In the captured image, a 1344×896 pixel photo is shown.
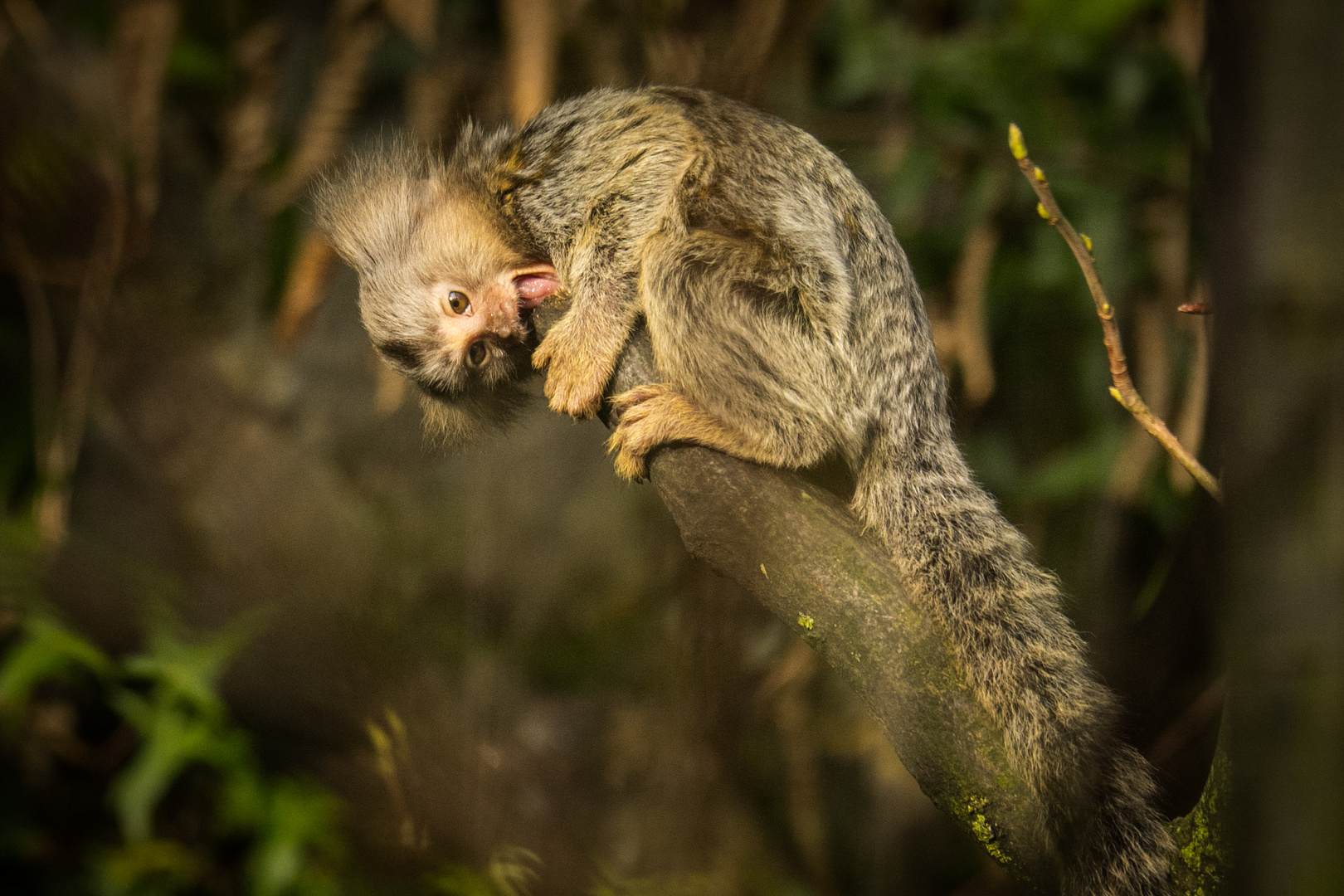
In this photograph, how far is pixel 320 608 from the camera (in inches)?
56.1

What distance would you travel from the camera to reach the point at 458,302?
162 centimetres

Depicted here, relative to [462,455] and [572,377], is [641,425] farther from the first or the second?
[462,455]

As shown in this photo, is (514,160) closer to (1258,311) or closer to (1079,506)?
(1258,311)

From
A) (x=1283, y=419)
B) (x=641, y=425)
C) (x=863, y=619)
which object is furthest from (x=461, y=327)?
(x=1283, y=419)

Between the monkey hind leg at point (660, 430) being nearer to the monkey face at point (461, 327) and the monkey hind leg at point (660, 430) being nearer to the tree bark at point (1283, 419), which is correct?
the monkey face at point (461, 327)

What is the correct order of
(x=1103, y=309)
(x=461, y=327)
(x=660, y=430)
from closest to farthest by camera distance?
1. (x=1103, y=309)
2. (x=660, y=430)
3. (x=461, y=327)

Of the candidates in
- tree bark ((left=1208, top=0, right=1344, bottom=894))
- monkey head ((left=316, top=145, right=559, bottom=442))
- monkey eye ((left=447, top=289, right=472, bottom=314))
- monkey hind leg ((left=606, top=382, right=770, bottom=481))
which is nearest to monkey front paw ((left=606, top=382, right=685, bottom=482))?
monkey hind leg ((left=606, top=382, right=770, bottom=481))

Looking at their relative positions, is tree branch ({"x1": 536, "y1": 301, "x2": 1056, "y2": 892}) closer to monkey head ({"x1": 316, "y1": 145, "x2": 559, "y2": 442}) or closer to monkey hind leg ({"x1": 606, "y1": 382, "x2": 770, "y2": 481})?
monkey hind leg ({"x1": 606, "y1": 382, "x2": 770, "y2": 481})

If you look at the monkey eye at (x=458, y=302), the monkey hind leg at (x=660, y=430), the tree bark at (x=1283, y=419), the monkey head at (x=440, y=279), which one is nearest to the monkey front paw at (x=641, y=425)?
the monkey hind leg at (x=660, y=430)

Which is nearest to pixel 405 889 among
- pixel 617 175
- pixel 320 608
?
pixel 320 608

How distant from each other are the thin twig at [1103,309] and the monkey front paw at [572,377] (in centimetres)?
63

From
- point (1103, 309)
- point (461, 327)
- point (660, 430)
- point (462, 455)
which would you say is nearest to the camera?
point (1103, 309)

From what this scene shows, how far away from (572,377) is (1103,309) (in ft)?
2.33

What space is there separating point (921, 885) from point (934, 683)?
81.6 inches
